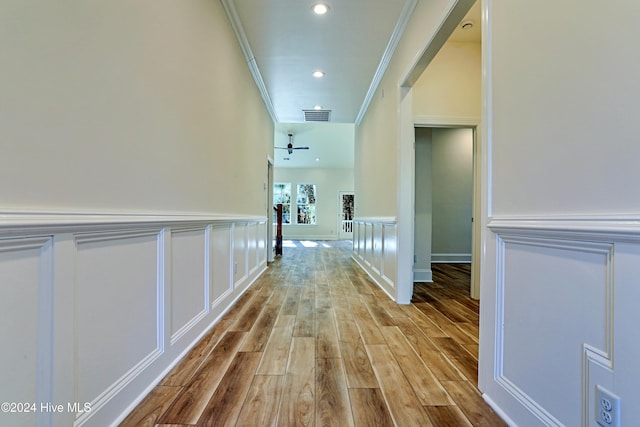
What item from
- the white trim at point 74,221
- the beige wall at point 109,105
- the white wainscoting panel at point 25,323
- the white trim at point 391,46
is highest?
the white trim at point 391,46

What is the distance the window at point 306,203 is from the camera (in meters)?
11.9

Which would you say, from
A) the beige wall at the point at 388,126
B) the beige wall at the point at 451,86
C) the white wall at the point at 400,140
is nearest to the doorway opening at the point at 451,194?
the beige wall at the point at 388,126

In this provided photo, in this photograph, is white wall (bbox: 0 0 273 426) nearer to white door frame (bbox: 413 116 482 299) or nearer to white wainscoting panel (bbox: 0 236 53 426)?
white wainscoting panel (bbox: 0 236 53 426)

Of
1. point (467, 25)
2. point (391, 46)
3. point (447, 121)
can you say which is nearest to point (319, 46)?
→ point (391, 46)

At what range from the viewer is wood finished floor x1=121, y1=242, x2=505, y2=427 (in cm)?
132

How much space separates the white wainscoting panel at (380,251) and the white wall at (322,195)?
6.27 metres

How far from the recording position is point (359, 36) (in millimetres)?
3088

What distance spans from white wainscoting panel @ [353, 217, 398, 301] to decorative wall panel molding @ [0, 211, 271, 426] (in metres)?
2.01

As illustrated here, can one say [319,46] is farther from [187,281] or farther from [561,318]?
[561,318]

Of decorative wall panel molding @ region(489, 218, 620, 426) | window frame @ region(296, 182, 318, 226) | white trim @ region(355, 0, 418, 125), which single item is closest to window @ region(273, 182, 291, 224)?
window frame @ region(296, 182, 318, 226)

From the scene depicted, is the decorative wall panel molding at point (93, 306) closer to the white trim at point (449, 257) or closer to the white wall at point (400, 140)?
the white wall at point (400, 140)

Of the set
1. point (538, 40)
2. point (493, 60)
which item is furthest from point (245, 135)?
point (538, 40)

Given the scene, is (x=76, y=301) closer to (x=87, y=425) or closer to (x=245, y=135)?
(x=87, y=425)

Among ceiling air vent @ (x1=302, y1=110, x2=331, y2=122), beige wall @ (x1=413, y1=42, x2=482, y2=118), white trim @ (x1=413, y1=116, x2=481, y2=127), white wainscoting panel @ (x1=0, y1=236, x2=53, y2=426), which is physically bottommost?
white wainscoting panel @ (x1=0, y1=236, x2=53, y2=426)
